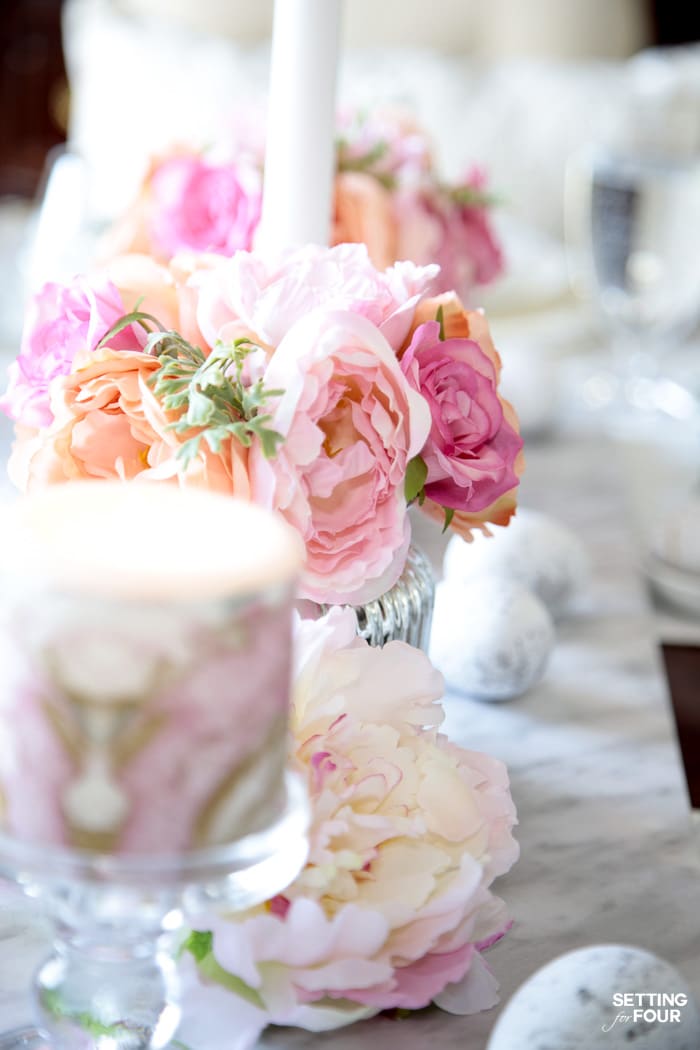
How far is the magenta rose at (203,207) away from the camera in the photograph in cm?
77

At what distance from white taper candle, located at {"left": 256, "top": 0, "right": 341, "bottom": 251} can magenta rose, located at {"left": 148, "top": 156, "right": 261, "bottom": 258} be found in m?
0.20

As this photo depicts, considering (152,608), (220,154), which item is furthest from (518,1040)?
(220,154)

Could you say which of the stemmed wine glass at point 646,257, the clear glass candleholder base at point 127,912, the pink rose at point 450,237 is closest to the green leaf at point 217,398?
the clear glass candleholder base at point 127,912

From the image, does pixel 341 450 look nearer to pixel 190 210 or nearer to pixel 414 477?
pixel 414 477

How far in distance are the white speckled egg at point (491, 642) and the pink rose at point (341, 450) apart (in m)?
0.18

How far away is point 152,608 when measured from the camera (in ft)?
0.85

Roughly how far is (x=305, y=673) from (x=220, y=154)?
1.76 ft

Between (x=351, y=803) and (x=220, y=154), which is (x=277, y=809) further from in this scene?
(x=220, y=154)

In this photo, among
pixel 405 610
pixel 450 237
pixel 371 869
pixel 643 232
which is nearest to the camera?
pixel 371 869

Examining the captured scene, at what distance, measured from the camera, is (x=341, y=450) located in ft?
1.38

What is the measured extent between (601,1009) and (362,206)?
601 mm

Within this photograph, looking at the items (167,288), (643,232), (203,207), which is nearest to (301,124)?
(167,288)

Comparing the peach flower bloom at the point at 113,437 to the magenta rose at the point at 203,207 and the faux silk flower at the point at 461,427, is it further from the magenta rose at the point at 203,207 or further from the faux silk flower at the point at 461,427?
the magenta rose at the point at 203,207

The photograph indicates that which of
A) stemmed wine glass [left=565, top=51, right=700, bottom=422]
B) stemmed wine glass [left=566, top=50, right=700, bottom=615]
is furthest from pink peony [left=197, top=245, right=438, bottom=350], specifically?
stemmed wine glass [left=565, top=51, right=700, bottom=422]
